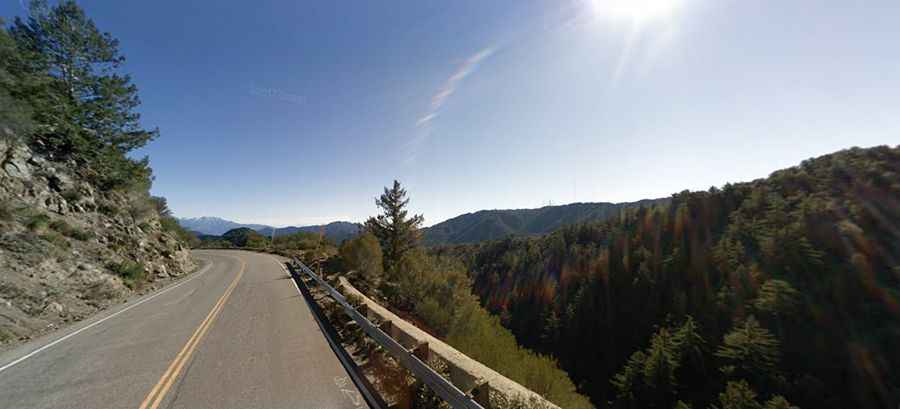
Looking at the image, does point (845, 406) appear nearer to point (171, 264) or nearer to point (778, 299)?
point (778, 299)

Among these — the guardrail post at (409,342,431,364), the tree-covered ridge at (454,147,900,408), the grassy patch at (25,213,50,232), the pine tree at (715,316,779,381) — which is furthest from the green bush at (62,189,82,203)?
the pine tree at (715,316,779,381)

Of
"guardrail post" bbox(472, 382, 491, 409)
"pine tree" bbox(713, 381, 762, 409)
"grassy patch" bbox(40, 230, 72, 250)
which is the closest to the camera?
"guardrail post" bbox(472, 382, 491, 409)

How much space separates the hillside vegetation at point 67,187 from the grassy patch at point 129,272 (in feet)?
0.19

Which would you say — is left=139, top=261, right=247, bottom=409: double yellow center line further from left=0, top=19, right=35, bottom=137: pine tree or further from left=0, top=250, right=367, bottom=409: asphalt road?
left=0, top=19, right=35, bottom=137: pine tree

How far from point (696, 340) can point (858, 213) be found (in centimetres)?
4725

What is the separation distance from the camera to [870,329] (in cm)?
5275

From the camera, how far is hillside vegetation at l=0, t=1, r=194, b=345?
10781 millimetres

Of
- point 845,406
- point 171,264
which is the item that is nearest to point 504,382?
point 171,264

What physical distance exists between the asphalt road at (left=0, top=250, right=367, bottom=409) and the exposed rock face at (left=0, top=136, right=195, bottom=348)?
1.43 metres

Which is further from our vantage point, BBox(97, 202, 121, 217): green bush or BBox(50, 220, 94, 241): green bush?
BBox(97, 202, 121, 217): green bush

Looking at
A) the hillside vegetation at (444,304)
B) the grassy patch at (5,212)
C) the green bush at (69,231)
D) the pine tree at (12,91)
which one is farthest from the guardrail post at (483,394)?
the pine tree at (12,91)

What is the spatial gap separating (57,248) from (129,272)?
304cm

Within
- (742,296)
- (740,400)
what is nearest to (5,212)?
(740,400)

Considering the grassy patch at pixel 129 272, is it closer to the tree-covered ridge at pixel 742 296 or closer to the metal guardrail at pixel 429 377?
the metal guardrail at pixel 429 377
